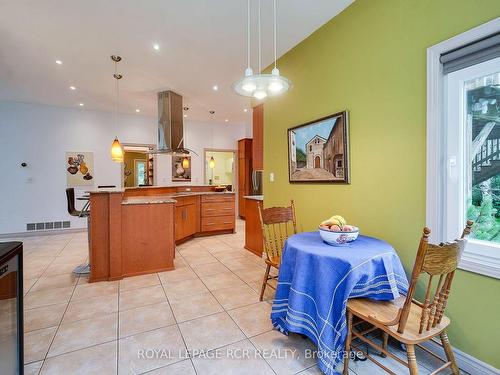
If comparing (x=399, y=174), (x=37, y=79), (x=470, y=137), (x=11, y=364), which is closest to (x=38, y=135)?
(x=37, y=79)

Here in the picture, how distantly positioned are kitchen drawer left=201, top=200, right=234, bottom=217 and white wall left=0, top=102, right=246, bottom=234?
2.56 meters

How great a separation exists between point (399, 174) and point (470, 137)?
1.60 feet

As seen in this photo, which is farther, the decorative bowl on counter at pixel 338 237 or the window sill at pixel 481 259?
the decorative bowl on counter at pixel 338 237

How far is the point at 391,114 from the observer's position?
199 cm

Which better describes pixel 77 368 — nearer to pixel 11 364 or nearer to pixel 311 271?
pixel 11 364

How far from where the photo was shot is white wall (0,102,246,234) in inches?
206

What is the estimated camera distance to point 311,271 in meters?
1.64

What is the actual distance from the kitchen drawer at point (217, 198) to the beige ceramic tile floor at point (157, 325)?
198cm

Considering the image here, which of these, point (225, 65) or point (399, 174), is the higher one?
point (225, 65)

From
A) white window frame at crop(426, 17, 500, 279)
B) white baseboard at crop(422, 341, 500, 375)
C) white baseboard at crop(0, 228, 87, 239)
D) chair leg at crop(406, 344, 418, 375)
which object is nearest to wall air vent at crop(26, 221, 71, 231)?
white baseboard at crop(0, 228, 87, 239)

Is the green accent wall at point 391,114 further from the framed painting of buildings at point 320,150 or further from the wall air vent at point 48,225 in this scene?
the wall air vent at point 48,225

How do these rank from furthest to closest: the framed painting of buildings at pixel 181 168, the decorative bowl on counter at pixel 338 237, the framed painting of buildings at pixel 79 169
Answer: the framed painting of buildings at pixel 181 168
the framed painting of buildings at pixel 79 169
the decorative bowl on counter at pixel 338 237

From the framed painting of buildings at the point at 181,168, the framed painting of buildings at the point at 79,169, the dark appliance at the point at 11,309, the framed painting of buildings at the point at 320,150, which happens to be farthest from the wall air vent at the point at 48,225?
the framed painting of buildings at the point at 320,150

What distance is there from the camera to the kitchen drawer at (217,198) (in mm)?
5312
